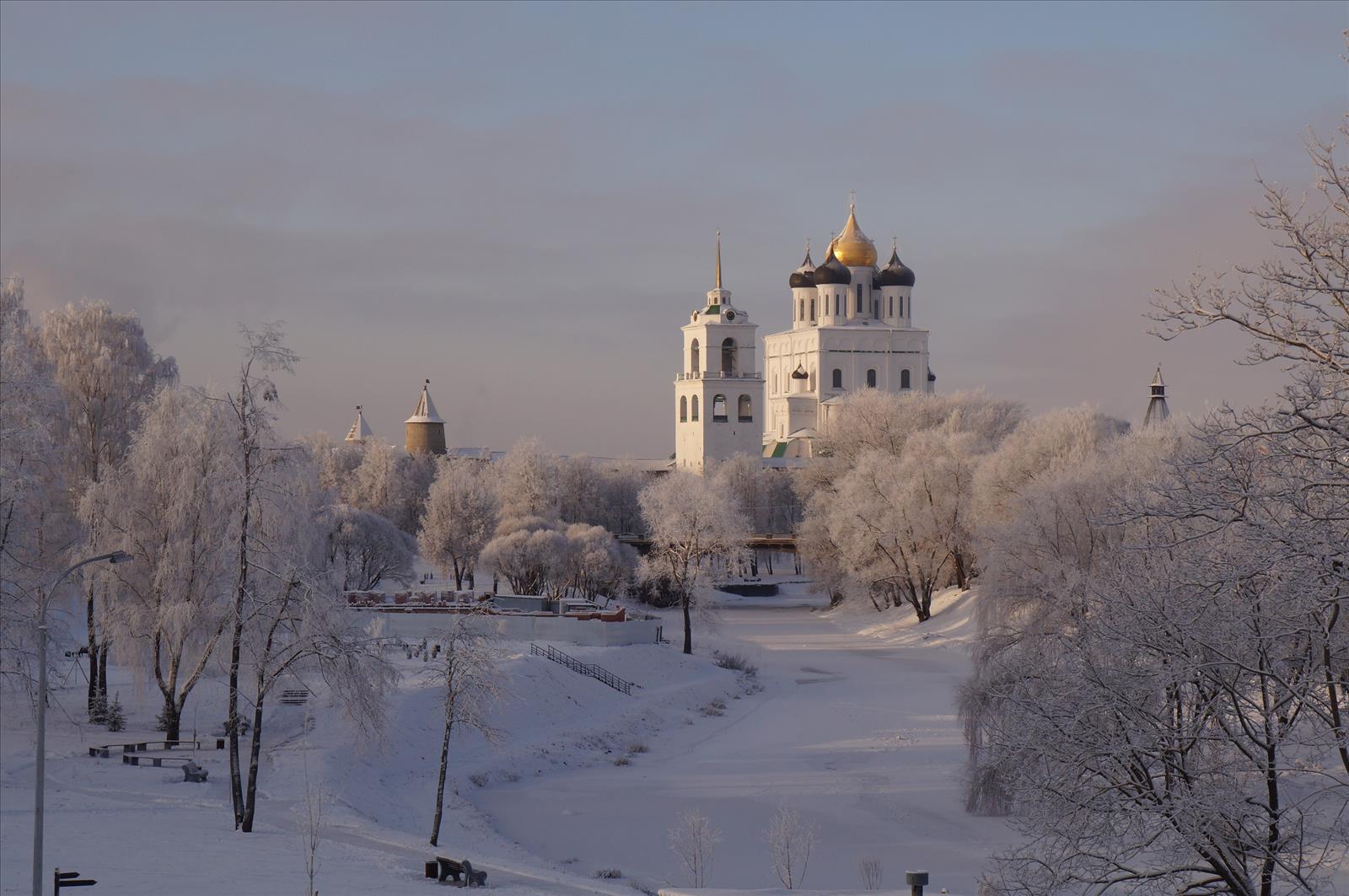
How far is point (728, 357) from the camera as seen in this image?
330 feet

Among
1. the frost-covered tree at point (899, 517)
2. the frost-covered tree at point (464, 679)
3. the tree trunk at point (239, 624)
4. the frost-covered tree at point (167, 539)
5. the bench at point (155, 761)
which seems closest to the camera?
the tree trunk at point (239, 624)

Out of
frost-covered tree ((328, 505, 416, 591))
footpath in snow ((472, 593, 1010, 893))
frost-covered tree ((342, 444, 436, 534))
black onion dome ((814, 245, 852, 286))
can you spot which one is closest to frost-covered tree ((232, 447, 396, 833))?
footpath in snow ((472, 593, 1010, 893))

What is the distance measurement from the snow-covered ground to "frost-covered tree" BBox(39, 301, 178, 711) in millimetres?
5547

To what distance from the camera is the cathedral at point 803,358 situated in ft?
327

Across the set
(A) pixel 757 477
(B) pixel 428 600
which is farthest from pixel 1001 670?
(A) pixel 757 477

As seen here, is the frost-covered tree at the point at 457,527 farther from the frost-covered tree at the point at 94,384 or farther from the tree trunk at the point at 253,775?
the tree trunk at the point at 253,775

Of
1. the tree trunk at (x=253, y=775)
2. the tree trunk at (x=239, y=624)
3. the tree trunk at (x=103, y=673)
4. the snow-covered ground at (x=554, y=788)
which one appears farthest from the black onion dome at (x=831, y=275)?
the tree trunk at (x=253, y=775)

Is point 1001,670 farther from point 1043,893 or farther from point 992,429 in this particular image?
point 992,429

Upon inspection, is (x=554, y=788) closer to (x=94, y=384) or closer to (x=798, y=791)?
(x=798, y=791)

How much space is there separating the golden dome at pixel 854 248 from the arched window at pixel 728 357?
16001 millimetres

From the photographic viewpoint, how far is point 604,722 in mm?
37344


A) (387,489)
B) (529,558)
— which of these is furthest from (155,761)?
(387,489)

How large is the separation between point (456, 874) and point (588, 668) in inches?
897

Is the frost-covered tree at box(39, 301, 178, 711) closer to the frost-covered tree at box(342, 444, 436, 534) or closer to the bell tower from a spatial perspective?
the frost-covered tree at box(342, 444, 436, 534)
